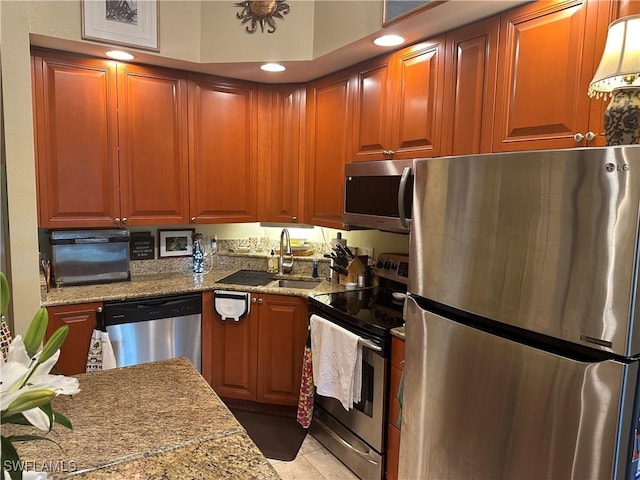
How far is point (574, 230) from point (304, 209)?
2112mm

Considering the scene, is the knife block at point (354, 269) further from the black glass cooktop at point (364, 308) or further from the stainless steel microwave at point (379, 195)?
the stainless steel microwave at point (379, 195)

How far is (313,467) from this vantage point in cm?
244

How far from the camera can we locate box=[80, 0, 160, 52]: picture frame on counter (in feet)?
7.66

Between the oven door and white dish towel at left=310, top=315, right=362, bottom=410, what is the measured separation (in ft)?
0.13

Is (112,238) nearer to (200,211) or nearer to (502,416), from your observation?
(200,211)

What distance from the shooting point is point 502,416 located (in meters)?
1.39

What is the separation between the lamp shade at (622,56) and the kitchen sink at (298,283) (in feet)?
6.93

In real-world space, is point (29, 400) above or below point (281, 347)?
above

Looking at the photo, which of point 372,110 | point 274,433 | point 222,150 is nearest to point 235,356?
point 274,433

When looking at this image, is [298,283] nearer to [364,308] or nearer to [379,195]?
[364,308]

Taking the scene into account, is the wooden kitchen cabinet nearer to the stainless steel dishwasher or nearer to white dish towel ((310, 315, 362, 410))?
the stainless steel dishwasher

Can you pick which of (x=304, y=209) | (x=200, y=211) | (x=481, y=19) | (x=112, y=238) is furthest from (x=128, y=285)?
(x=481, y=19)

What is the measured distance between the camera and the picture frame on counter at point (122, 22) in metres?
2.33

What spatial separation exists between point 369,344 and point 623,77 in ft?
4.80
